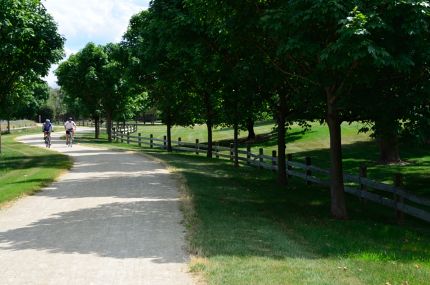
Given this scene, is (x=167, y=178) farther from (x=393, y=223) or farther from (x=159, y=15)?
(x=393, y=223)

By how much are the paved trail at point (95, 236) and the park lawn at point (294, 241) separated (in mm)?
496

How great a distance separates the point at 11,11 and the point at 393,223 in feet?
55.3

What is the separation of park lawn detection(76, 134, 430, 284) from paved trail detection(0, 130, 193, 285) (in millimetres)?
496

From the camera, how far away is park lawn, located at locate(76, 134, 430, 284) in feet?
24.9

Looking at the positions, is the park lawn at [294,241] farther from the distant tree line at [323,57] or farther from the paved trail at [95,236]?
the distant tree line at [323,57]

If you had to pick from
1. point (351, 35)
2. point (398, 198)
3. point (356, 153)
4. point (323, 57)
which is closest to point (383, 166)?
point (356, 153)

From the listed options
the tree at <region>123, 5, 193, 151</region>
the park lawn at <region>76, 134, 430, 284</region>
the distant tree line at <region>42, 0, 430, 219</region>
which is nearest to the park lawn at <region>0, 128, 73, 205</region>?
the park lawn at <region>76, 134, 430, 284</region>

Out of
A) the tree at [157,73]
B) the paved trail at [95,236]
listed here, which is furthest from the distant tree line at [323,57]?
the tree at [157,73]

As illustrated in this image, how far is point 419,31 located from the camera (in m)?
9.81

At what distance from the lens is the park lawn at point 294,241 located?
760cm

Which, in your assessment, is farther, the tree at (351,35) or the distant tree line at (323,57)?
the distant tree line at (323,57)

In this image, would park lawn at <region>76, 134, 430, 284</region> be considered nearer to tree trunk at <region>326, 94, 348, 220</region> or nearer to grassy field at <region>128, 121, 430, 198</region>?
tree trunk at <region>326, 94, 348, 220</region>

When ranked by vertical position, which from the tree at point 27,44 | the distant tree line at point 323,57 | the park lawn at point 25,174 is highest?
the tree at point 27,44

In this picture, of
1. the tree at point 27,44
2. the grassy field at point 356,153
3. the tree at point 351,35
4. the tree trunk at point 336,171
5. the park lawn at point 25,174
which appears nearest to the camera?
the tree at point 351,35
